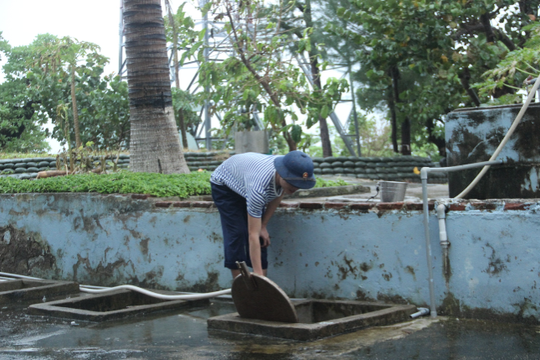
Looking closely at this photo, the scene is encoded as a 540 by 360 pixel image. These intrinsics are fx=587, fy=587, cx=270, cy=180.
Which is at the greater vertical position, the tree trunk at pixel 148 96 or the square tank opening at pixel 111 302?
the tree trunk at pixel 148 96

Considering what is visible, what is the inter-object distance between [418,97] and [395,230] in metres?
11.5

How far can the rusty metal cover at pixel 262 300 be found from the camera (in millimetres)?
3711

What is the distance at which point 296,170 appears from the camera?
12.8ft

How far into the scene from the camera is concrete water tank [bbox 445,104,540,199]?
4309 mm

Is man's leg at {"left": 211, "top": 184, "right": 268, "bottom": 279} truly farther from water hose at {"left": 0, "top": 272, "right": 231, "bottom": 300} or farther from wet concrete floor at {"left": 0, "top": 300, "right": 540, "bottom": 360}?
wet concrete floor at {"left": 0, "top": 300, "right": 540, "bottom": 360}

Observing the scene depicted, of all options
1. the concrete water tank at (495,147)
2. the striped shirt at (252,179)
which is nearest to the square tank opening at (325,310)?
the striped shirt at (252,179)

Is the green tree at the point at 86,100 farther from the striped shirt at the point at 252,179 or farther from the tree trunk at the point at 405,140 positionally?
the striped shirt at the point at 252,179

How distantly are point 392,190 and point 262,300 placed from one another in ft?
5.25

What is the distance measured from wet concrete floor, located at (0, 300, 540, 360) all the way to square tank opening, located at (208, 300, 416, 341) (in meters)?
0.06

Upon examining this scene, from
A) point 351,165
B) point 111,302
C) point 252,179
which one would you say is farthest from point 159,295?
point 351,165

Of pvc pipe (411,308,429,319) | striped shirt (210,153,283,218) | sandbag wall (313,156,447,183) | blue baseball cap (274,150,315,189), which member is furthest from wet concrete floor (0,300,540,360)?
sandbag wall (313,156,447,183)

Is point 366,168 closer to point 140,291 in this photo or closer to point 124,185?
point 124,185

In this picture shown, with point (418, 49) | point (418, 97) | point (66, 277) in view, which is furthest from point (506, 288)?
point (418, 97)

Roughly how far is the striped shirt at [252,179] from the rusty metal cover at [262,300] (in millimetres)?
473
